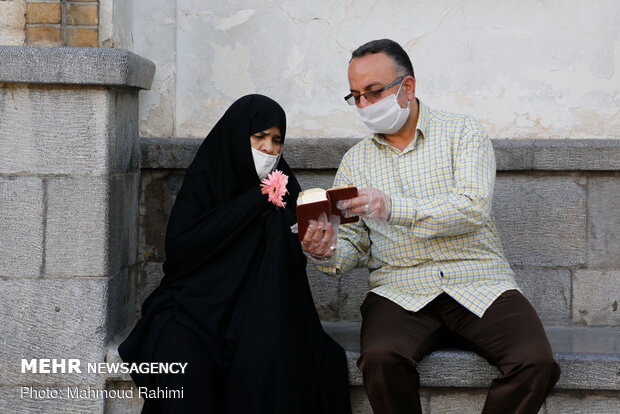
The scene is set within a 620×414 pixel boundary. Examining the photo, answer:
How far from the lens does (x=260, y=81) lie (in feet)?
14.3

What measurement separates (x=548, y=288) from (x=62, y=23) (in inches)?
115

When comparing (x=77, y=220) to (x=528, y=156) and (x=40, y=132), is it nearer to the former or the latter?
(x=40, y=132)

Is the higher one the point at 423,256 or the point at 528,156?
the point at 528,156

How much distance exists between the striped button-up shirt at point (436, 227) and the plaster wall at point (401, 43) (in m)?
0.89

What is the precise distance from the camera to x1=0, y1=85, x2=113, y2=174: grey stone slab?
3.54m

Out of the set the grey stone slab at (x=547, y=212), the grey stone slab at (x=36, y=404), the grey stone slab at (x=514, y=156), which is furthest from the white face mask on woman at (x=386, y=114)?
the grey stone slab at (x=36, y=404)

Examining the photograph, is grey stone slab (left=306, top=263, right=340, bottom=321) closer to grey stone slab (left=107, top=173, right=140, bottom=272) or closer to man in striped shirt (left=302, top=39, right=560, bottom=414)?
man in striped shirt (left=302, top=39, right=560, bottom=414)

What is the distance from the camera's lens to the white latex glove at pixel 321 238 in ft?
9.85

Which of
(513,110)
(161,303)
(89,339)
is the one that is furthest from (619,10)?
(89,339)

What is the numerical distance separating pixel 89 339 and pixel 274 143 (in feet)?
4.17

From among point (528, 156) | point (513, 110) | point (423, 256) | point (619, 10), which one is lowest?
point (423, 256)

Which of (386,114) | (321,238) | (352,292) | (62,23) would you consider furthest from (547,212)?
(62,23)

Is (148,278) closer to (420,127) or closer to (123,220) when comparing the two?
(123,220)

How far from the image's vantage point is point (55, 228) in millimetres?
3561
